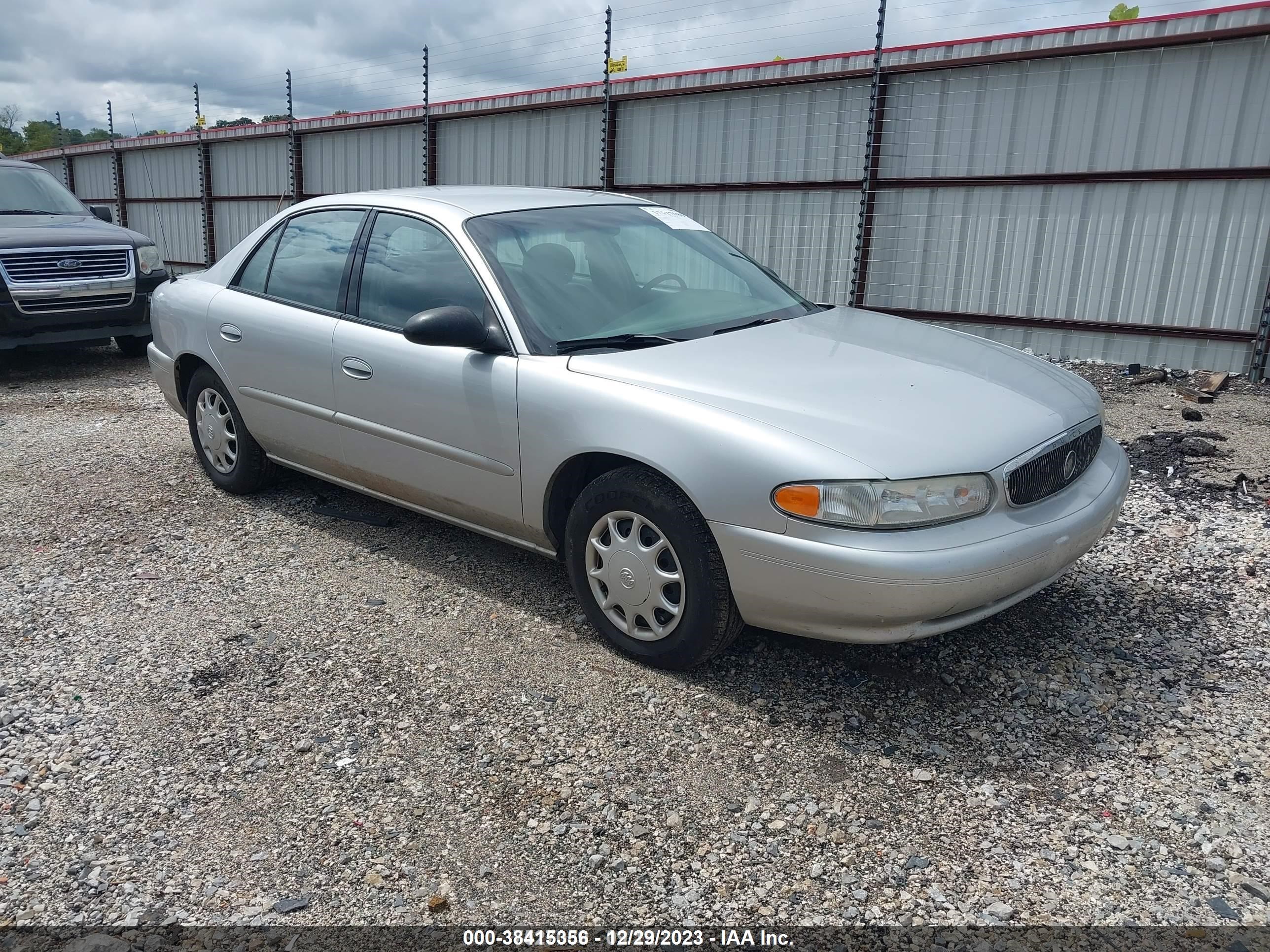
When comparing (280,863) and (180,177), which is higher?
(180,177)

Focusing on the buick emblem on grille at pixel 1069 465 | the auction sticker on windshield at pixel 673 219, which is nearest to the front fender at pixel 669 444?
the buick emblem on grille at pixel 1069 465

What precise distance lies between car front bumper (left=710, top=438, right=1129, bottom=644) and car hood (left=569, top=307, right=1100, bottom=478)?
19 cm

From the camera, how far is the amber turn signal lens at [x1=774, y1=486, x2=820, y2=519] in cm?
283

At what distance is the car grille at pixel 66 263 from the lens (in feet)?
27.9

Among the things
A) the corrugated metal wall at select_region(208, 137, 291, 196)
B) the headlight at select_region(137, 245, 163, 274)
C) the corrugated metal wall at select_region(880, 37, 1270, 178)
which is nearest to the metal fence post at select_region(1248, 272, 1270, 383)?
the corrugated metal wall at select_region(880, 37, 1270, 178)

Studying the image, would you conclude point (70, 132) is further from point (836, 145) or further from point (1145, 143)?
point (1145, 143)

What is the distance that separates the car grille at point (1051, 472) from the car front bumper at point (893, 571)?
40mm

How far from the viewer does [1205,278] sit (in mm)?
8164

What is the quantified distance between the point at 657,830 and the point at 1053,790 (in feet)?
3.69

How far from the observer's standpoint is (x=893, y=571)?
2.77 meters

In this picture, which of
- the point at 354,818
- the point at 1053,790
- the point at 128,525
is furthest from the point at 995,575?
the point at 128,525

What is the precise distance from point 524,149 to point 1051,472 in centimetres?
1104

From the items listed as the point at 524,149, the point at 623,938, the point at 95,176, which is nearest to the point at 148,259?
the point at 524,149

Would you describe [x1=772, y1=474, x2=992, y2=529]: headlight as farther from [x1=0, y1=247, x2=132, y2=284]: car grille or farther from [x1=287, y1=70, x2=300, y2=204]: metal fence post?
[x1=287, y1=70, x2=300, y2=204]: metal fence post
